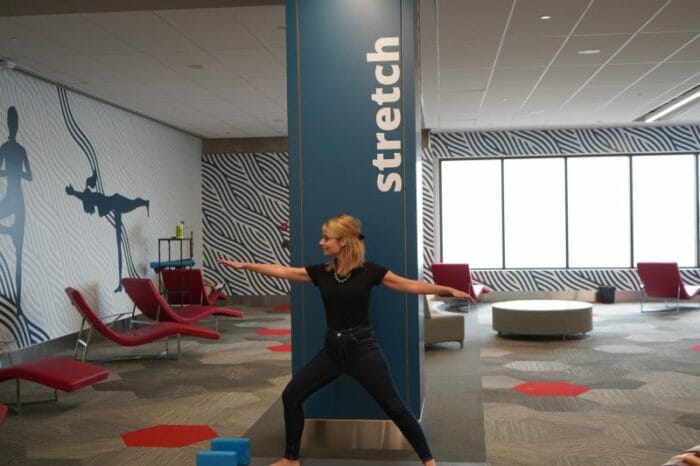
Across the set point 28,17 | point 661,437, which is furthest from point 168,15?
point 661,437

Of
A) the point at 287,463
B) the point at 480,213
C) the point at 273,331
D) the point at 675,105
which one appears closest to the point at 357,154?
the point at 287,463

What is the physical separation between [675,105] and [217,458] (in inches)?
405

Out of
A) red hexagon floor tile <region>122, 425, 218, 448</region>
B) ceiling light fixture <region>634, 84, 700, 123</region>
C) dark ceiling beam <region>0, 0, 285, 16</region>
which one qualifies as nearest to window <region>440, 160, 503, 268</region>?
ceiling light fixture <region>634, 84, 700, 123</region>

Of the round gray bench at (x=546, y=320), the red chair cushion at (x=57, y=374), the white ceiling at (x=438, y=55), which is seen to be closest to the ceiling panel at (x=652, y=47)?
the white ceiling at (x=438, y=55)

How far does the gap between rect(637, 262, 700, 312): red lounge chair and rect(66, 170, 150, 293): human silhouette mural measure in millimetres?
8412

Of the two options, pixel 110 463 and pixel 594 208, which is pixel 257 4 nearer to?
pixel 110 463

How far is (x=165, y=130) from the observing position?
44.6 ft

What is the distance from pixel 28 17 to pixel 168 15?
120 centimetres

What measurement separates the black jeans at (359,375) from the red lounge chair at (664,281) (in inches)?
381

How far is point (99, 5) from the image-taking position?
6.15 meters

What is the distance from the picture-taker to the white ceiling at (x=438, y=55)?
23.0 ft

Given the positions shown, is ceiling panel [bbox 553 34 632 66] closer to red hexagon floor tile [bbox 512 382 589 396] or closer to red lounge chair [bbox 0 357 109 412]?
red hexagon floor tile [bbox 512 382 589 396]

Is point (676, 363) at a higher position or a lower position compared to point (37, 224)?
lower

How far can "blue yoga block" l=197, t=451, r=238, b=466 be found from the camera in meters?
4.70
